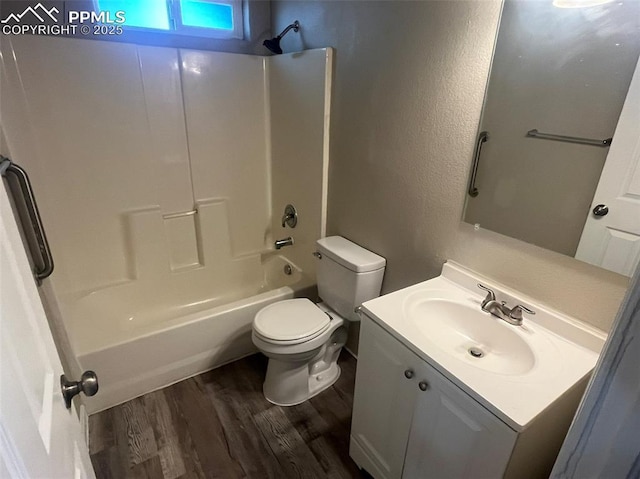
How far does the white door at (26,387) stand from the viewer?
0.41 meters

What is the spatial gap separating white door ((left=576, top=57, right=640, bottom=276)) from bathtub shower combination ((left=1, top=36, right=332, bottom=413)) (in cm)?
127

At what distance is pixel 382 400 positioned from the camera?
1.25 m

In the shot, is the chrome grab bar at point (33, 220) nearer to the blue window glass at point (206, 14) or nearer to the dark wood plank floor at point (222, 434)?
the dark wood plank floor at point (222, 434)

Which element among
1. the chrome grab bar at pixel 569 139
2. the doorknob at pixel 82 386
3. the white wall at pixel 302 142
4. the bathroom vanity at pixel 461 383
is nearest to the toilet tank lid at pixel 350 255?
the white wall at pixel 302 142

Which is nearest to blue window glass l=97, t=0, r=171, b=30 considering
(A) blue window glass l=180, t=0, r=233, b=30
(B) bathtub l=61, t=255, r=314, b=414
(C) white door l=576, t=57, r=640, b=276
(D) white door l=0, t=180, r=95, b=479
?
(A) blue window glass l=180, t=0, r=233, b=30

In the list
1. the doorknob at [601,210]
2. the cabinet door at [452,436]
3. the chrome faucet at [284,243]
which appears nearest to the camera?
the cabinet door at [452,436]

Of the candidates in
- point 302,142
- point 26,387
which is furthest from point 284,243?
Result: point 26,387

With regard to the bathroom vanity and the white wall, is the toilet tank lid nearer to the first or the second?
the white wall

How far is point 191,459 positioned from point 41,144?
173 cm

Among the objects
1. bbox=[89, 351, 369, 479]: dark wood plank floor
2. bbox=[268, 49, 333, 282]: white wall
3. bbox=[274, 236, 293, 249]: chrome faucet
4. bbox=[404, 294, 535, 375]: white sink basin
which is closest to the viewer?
bbox=[404, 294, 535, 375]: white sink basin

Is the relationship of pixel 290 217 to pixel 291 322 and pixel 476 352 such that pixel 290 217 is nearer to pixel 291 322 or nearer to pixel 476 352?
pixel 291 322

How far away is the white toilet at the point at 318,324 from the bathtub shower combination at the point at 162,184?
0.29 metres

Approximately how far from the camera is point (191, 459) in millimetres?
1517

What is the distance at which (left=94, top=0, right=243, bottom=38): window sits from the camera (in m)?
1.99
